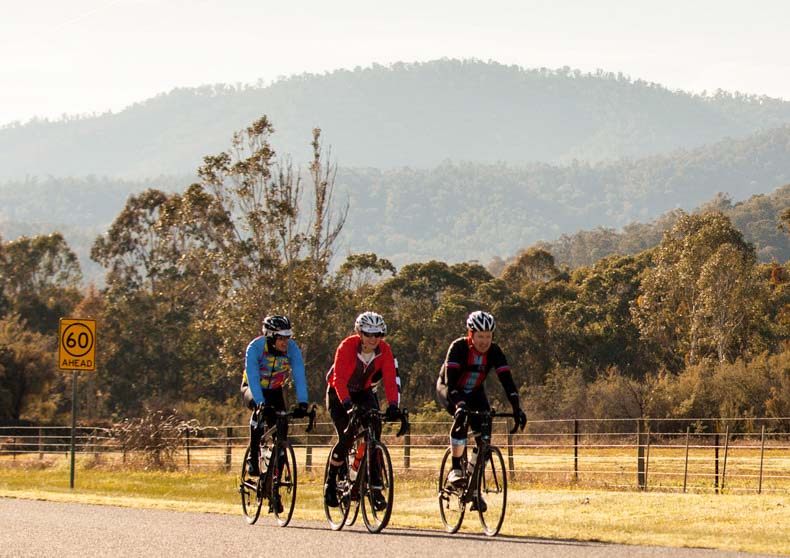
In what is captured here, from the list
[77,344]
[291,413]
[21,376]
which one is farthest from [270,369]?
[21,376]

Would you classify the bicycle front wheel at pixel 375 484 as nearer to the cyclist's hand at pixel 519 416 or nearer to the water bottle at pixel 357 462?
the water bottle at pixel 357 462

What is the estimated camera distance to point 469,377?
12.3 metres

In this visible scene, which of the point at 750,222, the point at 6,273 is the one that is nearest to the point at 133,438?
the point at 6,273

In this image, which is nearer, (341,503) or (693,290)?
(341,503)

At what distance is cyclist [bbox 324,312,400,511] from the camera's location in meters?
12.8

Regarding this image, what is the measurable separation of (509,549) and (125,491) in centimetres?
1344

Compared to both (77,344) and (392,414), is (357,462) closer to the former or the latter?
(392,414)

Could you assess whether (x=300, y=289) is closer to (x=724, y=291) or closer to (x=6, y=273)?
(x=724, y=291)

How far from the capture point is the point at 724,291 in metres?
65.6

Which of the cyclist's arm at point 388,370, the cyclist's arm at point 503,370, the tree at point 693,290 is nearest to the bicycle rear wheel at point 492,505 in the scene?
the cyclist's arm at point 503,370

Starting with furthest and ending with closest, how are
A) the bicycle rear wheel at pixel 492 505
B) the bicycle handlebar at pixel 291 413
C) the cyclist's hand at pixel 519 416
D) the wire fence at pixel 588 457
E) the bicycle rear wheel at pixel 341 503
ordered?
the wire fence at pixel 588 457 → the bicycle handlebar at pixel 291 413 → the bicycle rear wheel at pixel 341 503 → the bicycle rear wheel at pixel 492 505 → the cyclist's hand at pixel 519 416

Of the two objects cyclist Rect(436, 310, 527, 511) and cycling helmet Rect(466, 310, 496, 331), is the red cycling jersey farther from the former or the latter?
cycling helmet Rect(466, 310, 496, 331)

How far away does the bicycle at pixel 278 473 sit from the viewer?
44.8 ft

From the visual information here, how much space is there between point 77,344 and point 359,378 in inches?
470
